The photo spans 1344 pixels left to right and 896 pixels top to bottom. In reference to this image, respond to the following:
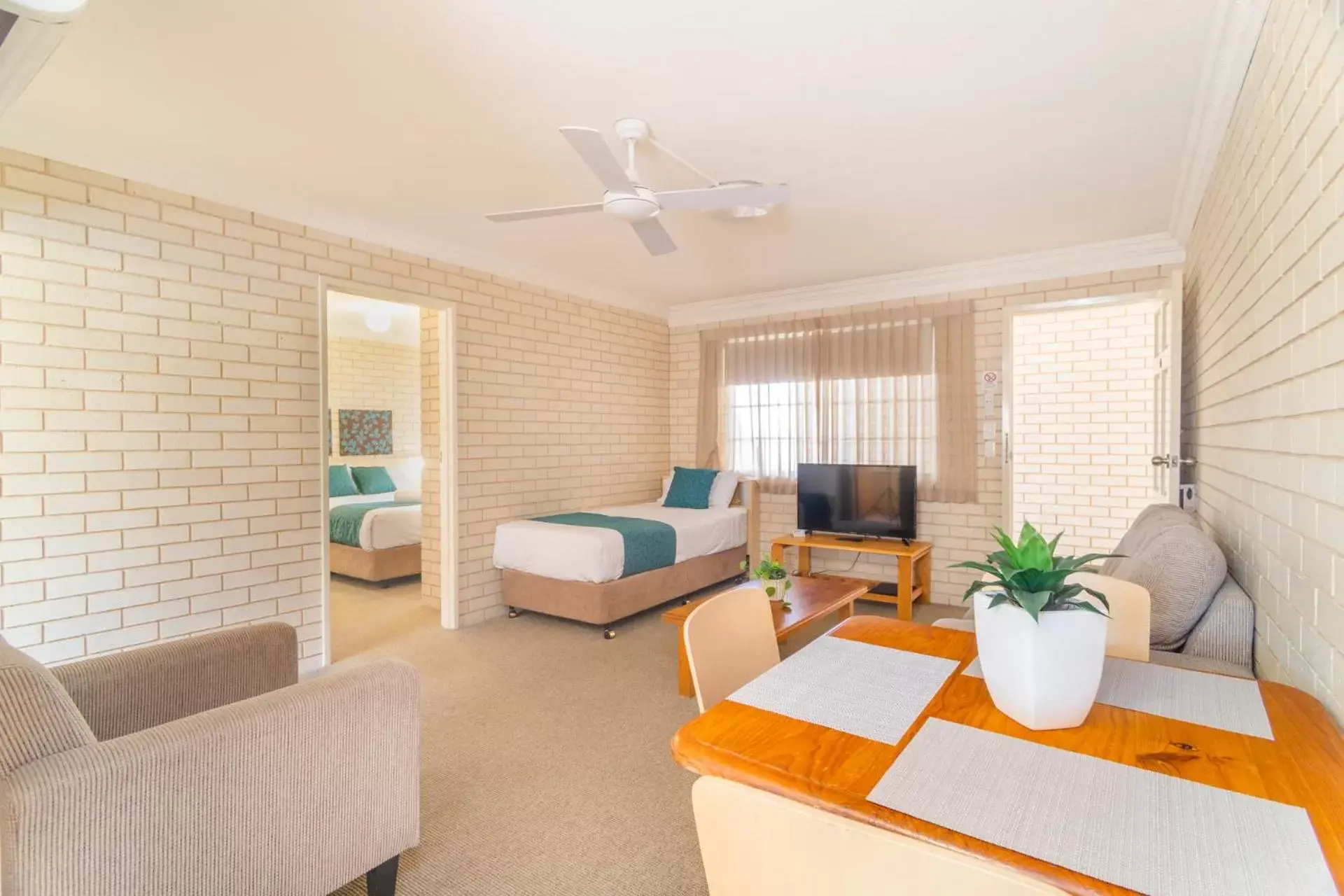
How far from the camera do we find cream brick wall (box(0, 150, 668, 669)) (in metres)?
2.60

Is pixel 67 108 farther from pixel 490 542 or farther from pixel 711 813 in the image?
pixel 711 813

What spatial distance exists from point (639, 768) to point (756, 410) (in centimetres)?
372

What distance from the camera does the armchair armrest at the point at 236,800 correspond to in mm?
1171

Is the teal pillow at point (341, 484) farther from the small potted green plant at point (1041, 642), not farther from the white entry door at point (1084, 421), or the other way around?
the small potted green plant at point (1041, 642)

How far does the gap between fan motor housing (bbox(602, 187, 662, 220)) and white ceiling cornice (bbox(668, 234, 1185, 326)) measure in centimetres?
293

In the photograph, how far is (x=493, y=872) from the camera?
1873 mm

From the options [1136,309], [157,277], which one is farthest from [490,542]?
[1136,309]

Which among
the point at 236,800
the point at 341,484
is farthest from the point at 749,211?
the point at 341,484

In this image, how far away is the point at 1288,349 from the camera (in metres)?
1.58

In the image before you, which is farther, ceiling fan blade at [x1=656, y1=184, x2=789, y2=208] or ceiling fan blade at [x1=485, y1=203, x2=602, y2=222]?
ceiling fan blade at [x1=485, y1=203, x2=602, y2=222]

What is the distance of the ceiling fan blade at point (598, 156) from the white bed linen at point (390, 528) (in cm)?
382

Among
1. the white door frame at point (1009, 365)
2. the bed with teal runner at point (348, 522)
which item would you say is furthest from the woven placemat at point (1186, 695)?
the bed with teal runner at point (348, 522)

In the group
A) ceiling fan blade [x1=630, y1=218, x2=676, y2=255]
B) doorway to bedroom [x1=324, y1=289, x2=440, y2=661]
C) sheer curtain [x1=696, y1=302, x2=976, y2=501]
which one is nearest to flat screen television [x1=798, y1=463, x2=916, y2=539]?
sheer curtain [x1=696, y1=302, x2=976, y2=501]

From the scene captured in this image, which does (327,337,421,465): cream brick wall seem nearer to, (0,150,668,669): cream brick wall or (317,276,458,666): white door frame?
(317,276,458,666): white door frame
